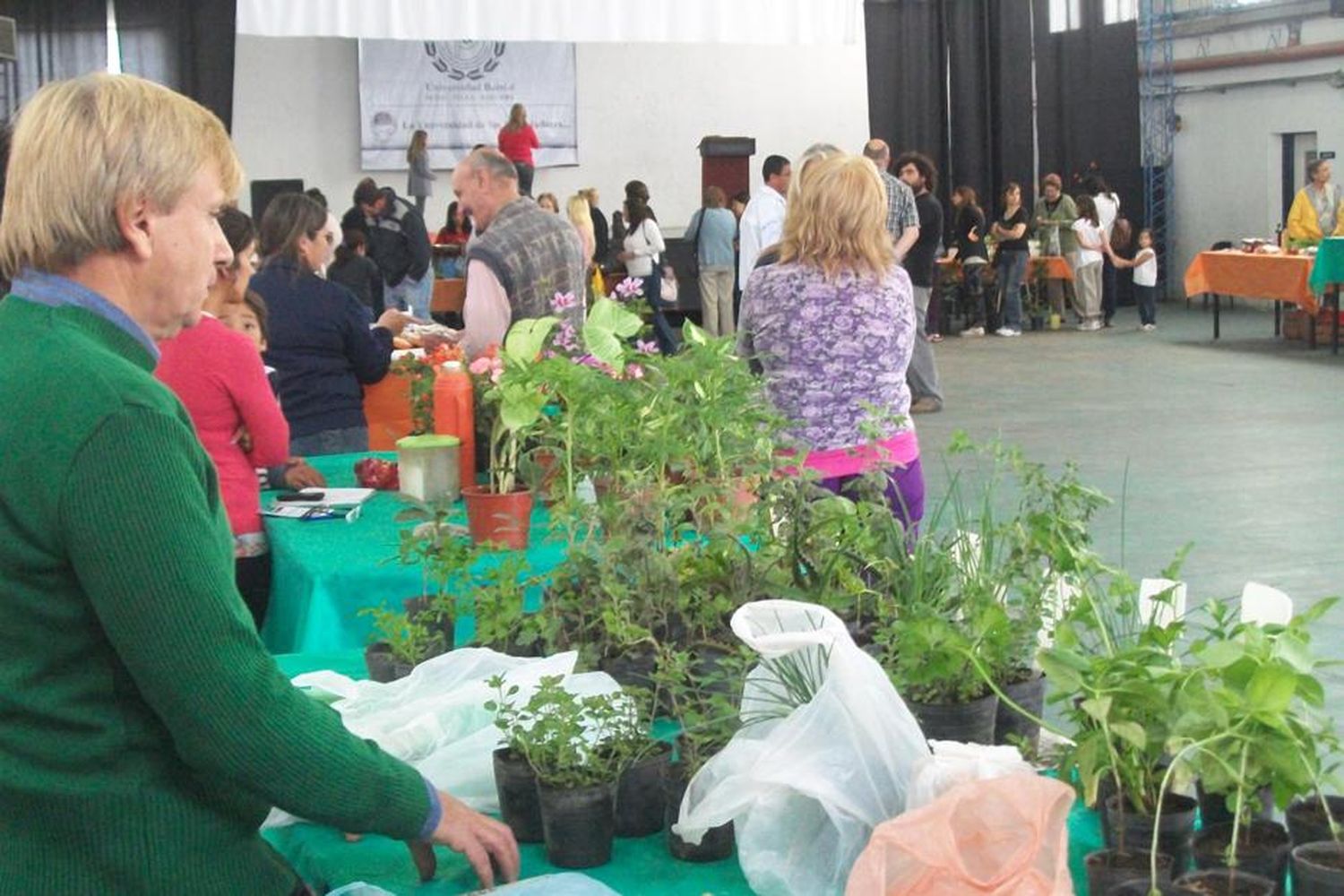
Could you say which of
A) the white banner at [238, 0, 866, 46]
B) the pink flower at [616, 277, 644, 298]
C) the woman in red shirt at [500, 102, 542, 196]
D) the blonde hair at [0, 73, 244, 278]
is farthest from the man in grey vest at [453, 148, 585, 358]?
the woman in red shirt at [500, 102, 542, 196]

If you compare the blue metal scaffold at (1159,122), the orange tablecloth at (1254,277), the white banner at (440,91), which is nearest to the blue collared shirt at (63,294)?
the orange tablecloth at (1254,277)

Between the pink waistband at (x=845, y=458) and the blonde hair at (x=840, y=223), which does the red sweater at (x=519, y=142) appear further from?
the pink waistband at (x=845, y=458)

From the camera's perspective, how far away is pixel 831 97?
1888 cm

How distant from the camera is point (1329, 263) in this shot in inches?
464

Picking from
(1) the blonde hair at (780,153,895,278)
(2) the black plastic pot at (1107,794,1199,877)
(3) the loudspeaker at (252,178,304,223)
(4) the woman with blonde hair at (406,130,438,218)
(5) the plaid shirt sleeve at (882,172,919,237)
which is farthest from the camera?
(4) the woman with blonde hair at (406,130,438,218)

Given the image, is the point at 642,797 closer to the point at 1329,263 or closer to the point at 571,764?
the point at 571,764

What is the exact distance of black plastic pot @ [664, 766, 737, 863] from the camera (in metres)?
1.77

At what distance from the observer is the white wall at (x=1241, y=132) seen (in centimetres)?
1623

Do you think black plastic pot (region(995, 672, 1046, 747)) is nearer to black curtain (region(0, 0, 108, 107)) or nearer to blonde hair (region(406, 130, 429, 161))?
blonde hair (region(406, 130, 429, 161))

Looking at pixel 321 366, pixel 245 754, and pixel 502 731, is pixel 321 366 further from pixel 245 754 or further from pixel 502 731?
pixel 245 754

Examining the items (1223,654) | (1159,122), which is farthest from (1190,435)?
(1159,122)

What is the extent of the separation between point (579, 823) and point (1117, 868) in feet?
1.74

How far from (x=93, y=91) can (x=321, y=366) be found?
→ 3.19 metres

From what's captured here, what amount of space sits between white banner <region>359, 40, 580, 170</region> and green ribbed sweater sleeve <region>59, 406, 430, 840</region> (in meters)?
15.7
